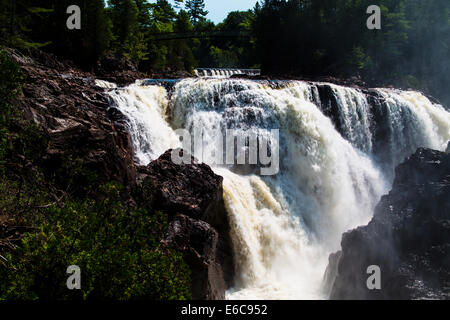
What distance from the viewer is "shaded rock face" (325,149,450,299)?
10211 millimetres

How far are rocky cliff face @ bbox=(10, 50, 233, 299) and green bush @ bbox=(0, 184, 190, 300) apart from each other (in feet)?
7.07

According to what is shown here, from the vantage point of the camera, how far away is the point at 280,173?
55.6ft

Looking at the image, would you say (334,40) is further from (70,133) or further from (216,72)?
(70,133)

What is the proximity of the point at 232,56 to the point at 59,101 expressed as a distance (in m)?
54.6

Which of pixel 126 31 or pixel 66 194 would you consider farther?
pixel 126 31

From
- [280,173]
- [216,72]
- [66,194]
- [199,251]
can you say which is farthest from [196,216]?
[216,72]

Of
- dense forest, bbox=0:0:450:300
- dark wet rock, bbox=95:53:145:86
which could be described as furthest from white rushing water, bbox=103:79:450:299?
dark wet rock, bbox=95:53:145:86

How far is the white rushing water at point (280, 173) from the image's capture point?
13.3m

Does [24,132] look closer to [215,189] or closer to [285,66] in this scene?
[215,189]

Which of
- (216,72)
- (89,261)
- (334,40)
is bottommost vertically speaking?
(89,261)

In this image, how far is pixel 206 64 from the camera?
64438mm

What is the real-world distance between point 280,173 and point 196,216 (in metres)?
6.25
